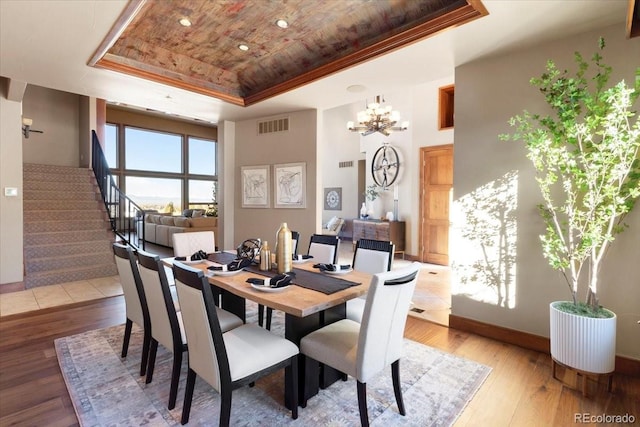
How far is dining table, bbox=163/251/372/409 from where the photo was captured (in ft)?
5.67

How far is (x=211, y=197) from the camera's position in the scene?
481 inches

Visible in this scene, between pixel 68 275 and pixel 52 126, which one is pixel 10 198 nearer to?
pixel 68 275

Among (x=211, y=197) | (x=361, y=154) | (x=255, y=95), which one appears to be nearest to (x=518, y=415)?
(x=255, y=95)

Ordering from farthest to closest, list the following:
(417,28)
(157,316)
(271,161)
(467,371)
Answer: (271,161)
(417,28)
(467,371)
(157,316)

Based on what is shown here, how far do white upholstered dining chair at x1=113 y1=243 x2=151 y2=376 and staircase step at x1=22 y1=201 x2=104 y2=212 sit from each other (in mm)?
4556

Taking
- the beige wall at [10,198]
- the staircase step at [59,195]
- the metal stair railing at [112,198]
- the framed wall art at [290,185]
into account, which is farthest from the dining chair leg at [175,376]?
the staircase step at [59,195]

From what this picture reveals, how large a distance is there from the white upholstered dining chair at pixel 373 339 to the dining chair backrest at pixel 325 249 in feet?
3.76

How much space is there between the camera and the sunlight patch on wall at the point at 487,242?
2873 millimetres

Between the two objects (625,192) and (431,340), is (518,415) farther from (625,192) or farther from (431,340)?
(625,192)

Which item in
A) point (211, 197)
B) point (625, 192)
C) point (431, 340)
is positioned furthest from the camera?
point (211, 197)

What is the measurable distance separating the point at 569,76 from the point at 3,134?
256 inches

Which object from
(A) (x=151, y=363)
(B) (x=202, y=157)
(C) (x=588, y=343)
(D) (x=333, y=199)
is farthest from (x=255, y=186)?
(B) (x=202, y=157)

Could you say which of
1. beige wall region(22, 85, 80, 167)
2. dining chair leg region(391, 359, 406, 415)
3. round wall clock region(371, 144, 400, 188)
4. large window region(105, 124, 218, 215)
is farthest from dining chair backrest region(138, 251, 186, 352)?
large window region(105, 124, 218, 215)

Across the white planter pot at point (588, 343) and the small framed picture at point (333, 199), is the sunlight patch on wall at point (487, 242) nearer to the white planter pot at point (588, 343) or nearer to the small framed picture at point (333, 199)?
the white planter pot at point (588, 343)
